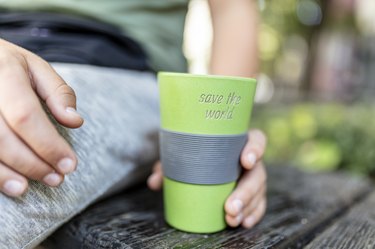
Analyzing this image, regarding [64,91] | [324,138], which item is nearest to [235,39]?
[64,91]

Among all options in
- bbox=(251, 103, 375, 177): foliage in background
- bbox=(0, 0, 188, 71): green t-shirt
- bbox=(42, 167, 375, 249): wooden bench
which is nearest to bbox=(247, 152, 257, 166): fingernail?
bbox=(42, 167, 375, 249): wooden bench

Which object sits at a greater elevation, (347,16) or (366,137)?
(347,16)

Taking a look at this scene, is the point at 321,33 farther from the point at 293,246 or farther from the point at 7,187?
the point at 7,187

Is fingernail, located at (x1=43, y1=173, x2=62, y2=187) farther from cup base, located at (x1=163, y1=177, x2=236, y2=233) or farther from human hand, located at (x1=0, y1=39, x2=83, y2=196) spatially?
cup base, located at (x1=163, y1=177, x2=236, y2=233)

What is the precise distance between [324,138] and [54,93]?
1.66 meters

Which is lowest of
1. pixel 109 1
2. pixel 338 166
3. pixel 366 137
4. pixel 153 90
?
pixel 338 166

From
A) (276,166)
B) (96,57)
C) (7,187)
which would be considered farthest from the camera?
(276,166)

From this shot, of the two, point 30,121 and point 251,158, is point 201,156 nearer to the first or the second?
point 251,158

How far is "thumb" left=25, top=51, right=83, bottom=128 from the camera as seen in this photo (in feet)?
1.27

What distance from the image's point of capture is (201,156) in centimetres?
48

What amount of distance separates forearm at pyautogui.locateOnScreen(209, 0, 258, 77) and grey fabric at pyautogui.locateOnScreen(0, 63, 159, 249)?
0.55ft

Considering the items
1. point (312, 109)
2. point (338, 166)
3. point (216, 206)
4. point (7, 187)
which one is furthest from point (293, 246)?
point (312, 109)

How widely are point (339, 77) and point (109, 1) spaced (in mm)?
2791

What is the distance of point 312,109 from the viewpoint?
1989 mm
